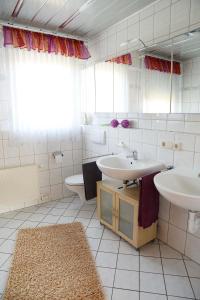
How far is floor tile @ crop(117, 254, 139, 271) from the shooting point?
68.6 inches

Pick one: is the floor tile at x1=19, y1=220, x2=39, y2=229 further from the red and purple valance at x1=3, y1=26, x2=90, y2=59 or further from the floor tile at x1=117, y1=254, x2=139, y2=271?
the red and purple valance at x1=3, y1=26, x2=90, y2=59

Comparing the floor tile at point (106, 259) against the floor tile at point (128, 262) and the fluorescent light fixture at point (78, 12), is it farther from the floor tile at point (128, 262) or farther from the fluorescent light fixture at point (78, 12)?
the fluorescent light fixture at point (78, 12)

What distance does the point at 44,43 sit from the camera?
250 cm

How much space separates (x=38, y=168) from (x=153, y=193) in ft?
5.55

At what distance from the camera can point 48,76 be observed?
2629 mm

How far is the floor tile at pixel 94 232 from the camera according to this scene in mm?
2181

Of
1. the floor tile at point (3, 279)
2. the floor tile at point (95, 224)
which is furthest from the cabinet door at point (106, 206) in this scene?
the floor tile at point (3, 279)

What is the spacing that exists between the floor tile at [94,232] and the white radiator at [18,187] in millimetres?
1002

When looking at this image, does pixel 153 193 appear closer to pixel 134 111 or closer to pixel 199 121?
pixel 199 121

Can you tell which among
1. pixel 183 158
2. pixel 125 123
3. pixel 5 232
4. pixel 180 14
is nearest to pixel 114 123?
pixel 125 123

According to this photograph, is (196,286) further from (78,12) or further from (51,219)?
(78,12)

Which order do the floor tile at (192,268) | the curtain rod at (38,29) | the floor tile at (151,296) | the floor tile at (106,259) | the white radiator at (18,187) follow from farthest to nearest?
the white radiator at (18,187)
the curtain rod at (38,29)
the floor tile at (106,259)
the floor tile at (192,268)
the floor tile at (151,296)

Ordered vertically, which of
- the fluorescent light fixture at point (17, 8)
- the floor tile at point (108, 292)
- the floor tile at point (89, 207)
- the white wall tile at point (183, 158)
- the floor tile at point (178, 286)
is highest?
the fluorescent light fixture at point (17, 8)

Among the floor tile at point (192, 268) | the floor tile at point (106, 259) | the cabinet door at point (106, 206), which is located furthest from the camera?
the cabinet door at point (106, 206)
